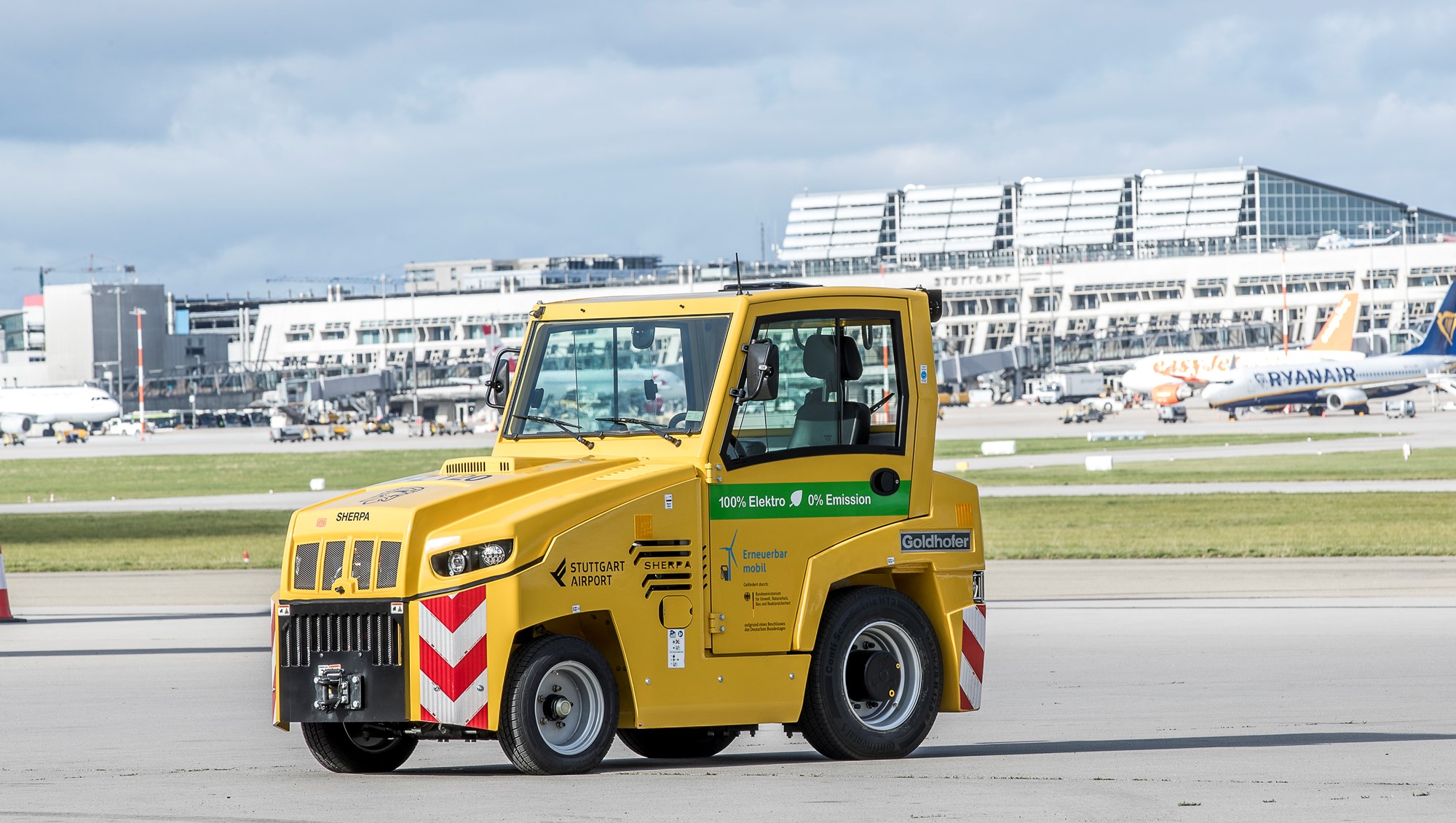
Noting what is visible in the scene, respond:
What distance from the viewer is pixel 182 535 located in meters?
41.7

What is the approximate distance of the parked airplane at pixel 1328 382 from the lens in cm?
10844

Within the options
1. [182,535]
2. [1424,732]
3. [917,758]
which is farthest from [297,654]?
[182,535]

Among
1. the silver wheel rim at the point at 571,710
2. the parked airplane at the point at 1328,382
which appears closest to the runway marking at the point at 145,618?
the silver wheel rim at the point at 571,710

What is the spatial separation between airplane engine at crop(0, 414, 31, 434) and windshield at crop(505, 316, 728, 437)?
150 m

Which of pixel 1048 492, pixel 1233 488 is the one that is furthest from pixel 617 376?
pixel 1233 488

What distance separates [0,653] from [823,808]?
1359cm

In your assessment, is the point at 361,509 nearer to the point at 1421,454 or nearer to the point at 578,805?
the point at 578,805

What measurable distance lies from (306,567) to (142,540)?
3170 centimetres

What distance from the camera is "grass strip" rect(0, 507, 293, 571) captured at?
3406cm

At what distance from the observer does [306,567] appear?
35.9 feet

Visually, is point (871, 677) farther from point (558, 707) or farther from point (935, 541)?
point (558, 707)

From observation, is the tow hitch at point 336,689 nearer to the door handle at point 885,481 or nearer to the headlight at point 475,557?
the headlight at point 475,557

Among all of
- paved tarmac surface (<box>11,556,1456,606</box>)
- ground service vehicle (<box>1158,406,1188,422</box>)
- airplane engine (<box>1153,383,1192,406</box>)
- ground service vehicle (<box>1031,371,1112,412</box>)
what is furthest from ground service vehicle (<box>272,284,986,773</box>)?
ground service vehicle (<box>1031,371,1112,412</box>)

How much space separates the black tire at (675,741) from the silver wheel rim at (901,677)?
40.4 inches
